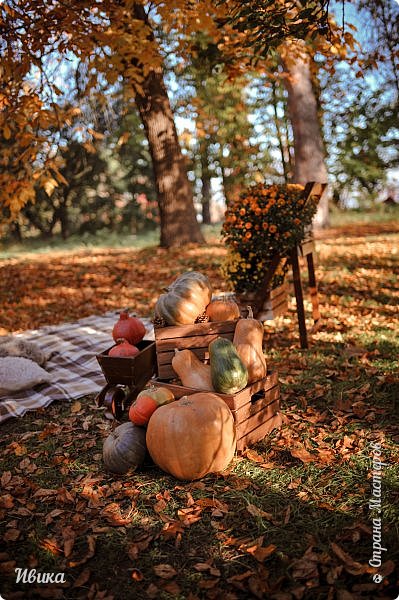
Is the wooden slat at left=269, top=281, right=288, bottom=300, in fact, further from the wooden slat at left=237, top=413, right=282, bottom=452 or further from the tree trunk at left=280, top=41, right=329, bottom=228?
the tree trunk at left=280, top=41, right=329, bottom=228

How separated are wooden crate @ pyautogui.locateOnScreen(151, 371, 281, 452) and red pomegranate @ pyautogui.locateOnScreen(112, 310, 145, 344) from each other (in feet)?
2.01

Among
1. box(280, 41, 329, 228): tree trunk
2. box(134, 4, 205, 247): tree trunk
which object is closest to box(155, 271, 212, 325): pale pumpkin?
box(134, 4, 205, 247): tree trunk

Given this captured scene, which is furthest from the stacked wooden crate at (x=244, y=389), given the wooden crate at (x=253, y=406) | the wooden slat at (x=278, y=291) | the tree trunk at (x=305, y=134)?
the tree trunk at (x=305, y=134)

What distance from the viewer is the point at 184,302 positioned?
3.67 meters

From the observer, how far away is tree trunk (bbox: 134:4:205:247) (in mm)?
10789

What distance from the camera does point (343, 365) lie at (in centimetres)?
464

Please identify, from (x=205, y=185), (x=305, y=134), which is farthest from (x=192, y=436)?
(x=205, y=185)

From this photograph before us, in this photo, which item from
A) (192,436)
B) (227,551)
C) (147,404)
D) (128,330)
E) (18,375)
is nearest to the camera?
(227,551)

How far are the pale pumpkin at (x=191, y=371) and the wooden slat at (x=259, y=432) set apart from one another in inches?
15.5

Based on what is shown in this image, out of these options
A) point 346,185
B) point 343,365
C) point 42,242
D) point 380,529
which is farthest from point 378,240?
point 42,242

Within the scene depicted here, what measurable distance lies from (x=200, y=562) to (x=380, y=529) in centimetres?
87

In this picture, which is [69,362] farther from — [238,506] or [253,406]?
[238,506]

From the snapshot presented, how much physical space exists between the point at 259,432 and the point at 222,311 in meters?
0.92

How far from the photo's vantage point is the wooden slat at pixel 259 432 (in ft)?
10.7
